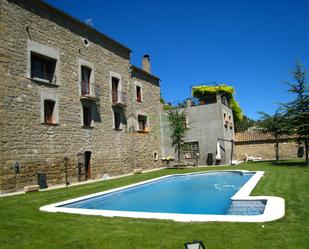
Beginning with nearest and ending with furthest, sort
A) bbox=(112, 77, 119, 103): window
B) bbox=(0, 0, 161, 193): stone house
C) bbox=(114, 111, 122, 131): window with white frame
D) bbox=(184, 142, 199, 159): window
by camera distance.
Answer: bbox=(0, 0, 161, 193): stone house, bbox=(112, 77, 119, 103): window, bbox=(114, 111, 122, 131): window with white frame, bbox=(184, 142, 199, 159): window

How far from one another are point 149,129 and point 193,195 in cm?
1320

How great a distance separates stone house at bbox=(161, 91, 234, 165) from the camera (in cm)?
2380

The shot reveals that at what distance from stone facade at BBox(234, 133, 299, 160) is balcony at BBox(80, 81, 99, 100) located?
15372 millimetres

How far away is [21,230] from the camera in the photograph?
5.57m

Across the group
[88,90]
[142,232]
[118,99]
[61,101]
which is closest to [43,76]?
[61,101]

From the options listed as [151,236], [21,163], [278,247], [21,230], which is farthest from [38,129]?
[278,247]

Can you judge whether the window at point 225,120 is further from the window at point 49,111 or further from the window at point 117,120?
the window at point 49,111

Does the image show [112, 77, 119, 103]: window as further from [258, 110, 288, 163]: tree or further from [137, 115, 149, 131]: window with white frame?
[258, 110, 288, 163]: tree

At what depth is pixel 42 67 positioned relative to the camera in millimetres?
14438

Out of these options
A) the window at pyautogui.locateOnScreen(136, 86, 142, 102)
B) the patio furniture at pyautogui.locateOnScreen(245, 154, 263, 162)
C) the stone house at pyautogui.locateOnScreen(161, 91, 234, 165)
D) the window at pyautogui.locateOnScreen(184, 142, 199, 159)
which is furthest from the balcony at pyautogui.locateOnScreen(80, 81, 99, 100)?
the patio furniture at pyautogui.locateOnScreen(245, 154, 263, 162)

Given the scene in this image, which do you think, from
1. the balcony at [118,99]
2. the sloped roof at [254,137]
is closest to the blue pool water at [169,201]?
the balcony at [118,99]

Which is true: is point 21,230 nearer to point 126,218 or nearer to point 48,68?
point 126,218

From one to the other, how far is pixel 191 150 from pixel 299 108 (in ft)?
31.1

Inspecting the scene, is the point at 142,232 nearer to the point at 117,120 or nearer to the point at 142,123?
the point at 117,120
